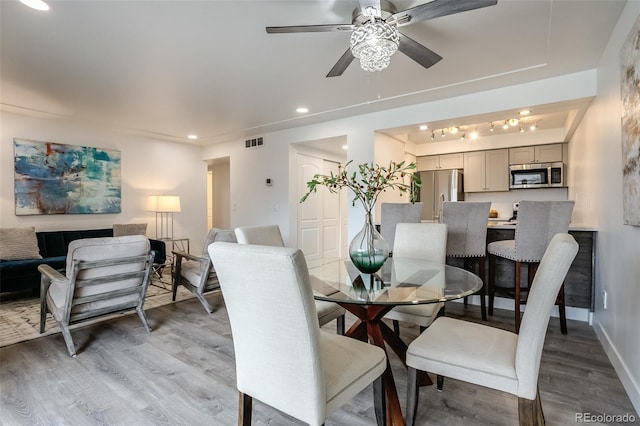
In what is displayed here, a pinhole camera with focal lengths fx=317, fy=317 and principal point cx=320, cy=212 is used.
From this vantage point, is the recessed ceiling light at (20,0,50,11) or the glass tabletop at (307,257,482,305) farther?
the recessed ceiling light at (20,0,50,11)

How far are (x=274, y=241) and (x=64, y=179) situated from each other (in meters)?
4.20

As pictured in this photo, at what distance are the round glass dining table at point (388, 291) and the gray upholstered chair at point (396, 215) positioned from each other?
113cm

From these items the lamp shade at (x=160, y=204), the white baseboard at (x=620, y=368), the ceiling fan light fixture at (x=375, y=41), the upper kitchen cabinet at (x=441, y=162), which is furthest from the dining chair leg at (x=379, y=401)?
the upper kitchen cabinet at (x=441, y=162)

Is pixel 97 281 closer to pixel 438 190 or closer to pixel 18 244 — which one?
pixel 18 244

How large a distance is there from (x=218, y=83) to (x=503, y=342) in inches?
131

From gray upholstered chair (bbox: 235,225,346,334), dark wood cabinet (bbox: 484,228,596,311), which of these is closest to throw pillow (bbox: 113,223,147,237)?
gray upholstered chair (bbox: 235,225,346,334)

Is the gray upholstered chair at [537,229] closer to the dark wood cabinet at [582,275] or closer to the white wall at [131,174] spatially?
the dark wood cabinet at [582,275]

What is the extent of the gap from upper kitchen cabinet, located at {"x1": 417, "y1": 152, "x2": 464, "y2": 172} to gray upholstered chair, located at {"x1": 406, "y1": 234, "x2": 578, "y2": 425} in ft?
16.7

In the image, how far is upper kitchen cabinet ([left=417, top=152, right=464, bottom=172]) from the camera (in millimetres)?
6113

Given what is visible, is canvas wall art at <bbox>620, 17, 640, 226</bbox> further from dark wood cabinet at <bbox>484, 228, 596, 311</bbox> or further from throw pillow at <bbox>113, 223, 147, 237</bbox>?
throw pillow at <bbox>113, 223, 147, 237</bbox>

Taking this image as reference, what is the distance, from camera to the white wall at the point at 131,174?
4344 millimetres

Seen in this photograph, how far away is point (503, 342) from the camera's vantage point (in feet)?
4.91

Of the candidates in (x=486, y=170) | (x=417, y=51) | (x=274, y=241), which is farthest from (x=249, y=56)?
(x=486, y=170)

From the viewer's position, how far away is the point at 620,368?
2.06m
